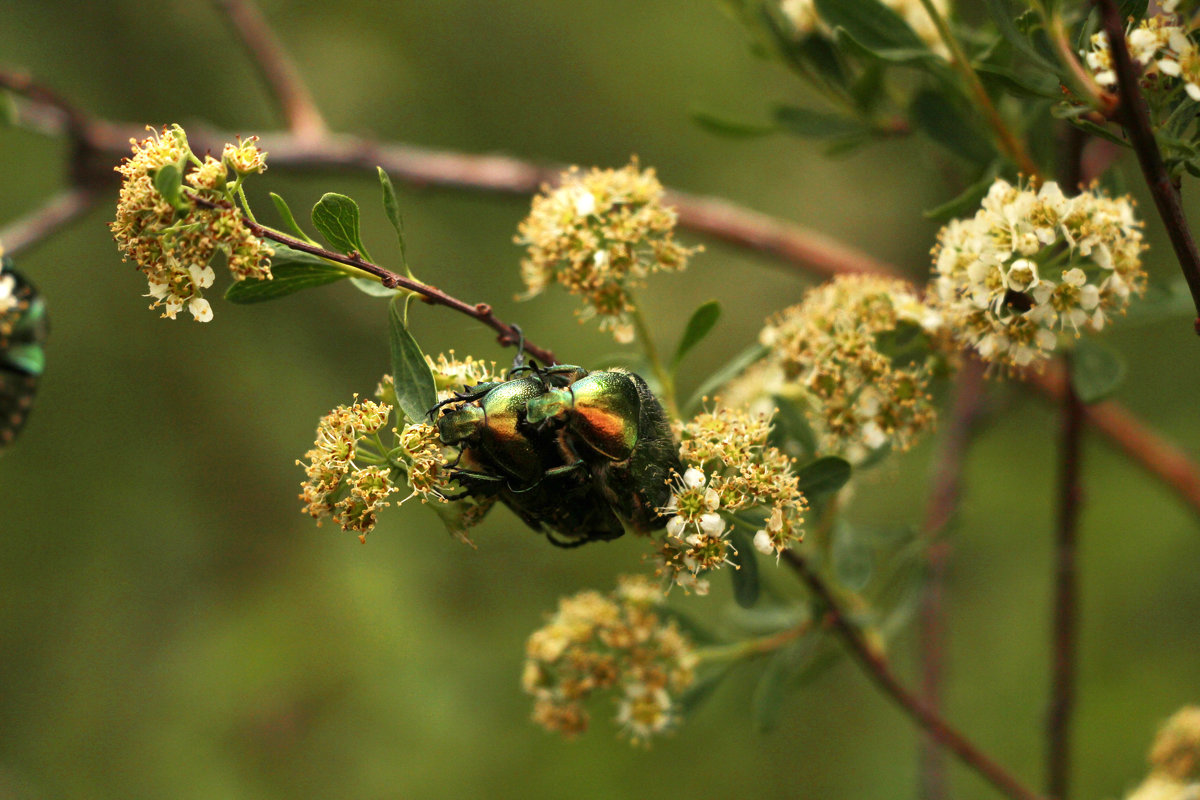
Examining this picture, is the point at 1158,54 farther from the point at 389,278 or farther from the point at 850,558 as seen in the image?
the point at 389,278

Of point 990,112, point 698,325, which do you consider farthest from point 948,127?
point 698,325

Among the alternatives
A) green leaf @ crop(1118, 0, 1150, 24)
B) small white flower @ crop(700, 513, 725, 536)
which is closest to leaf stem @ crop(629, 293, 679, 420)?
small white flower @ crop(700, 513, 725, 536)

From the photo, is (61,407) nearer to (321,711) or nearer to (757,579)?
(321,711)

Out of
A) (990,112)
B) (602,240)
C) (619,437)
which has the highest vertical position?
(990,112)

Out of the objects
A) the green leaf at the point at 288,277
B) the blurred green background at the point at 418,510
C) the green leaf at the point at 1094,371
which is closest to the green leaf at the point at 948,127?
the green leaf at the point at 1094,371

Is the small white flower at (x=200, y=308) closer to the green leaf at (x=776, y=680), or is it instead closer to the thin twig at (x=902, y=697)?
the thin twig at (x=902, y=697)
